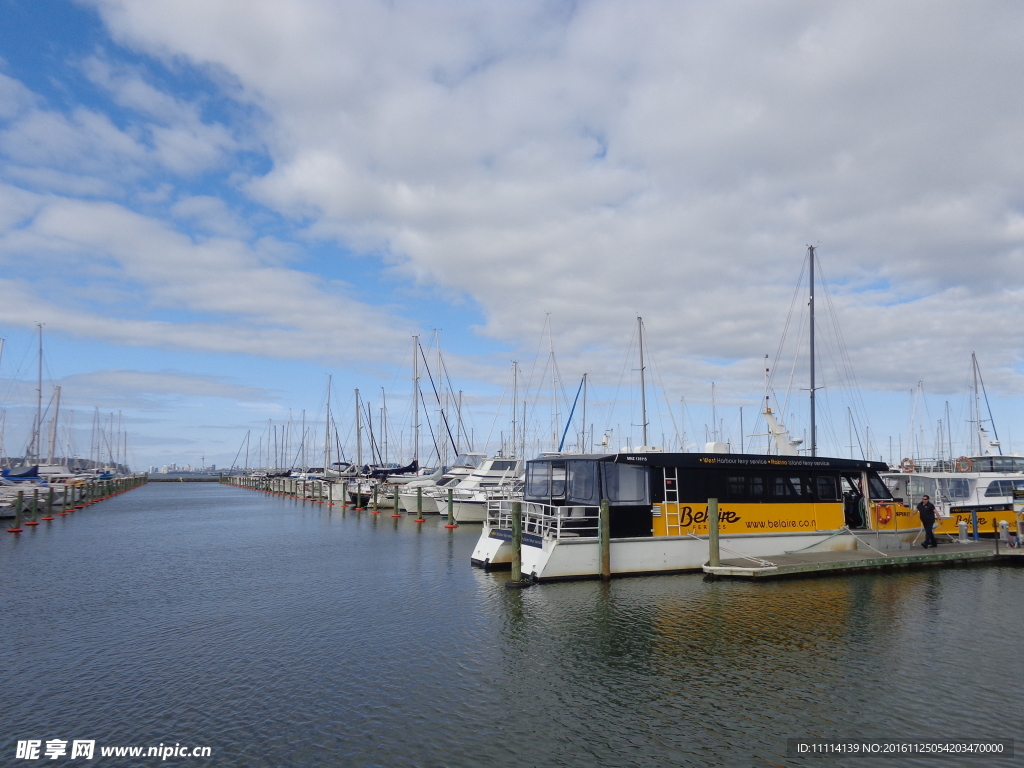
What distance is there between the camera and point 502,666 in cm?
1196

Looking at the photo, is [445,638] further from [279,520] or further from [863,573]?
[279,520]

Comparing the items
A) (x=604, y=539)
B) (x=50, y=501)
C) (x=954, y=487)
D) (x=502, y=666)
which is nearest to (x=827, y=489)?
(x=604, y=539)

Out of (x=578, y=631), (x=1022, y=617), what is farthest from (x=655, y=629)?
(x=1022, y=617)

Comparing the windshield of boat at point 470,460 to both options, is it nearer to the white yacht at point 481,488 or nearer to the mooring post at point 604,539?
the white yacht at point 481,488

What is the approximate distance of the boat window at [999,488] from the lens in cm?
2658

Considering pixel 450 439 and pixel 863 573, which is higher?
pixel 450 439

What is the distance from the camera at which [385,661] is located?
12219mm

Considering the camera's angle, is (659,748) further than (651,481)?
No

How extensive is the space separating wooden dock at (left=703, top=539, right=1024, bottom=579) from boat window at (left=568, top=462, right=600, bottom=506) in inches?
148

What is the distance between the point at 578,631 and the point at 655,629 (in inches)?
64.0

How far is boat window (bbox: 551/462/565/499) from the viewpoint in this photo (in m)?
20.0

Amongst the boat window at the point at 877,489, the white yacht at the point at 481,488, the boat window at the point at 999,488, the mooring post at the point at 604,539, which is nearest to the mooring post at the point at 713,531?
the mooring post at the point at 604,539

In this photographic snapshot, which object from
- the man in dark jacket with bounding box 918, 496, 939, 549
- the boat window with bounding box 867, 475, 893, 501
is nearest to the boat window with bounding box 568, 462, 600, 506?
the boat window with bounding box 867, 475, 893, 501

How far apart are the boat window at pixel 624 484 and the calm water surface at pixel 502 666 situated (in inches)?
88.5
